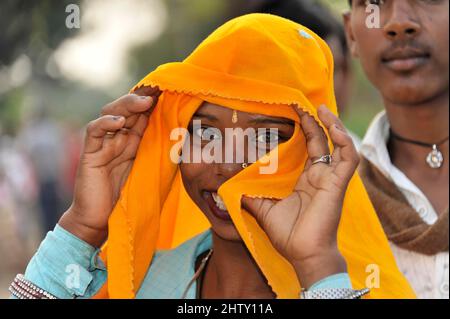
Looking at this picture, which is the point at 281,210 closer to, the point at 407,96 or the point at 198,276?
the point at 198,276

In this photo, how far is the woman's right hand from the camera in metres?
2.72

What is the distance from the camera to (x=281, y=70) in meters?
2.66

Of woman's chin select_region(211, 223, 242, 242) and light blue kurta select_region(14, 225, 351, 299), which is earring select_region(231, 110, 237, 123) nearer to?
woman's chin select_region(211, 223, 242, 242)

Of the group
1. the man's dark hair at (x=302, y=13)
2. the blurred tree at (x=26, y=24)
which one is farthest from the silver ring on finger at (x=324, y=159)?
the blurred tree at (x=26, y=24)

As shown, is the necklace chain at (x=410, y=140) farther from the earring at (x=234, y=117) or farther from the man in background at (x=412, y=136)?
the earring at (x=234, y=117)

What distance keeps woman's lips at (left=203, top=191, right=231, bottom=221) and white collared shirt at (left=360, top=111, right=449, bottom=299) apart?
37.4 inches

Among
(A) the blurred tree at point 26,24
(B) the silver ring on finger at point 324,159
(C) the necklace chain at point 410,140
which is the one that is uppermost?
(A) the blurred tree at point 26,24

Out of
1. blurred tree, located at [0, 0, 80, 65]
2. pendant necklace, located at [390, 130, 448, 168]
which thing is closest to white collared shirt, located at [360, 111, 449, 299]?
pendant necklace, located at [390, 130, 448, 168]

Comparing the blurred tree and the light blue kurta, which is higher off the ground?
the blurred tree

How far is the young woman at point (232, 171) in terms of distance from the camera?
8.59ft

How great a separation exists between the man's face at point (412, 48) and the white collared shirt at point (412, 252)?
0.78 ft

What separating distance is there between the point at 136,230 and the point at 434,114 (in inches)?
58.4

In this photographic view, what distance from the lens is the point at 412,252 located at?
3365 millimetres
